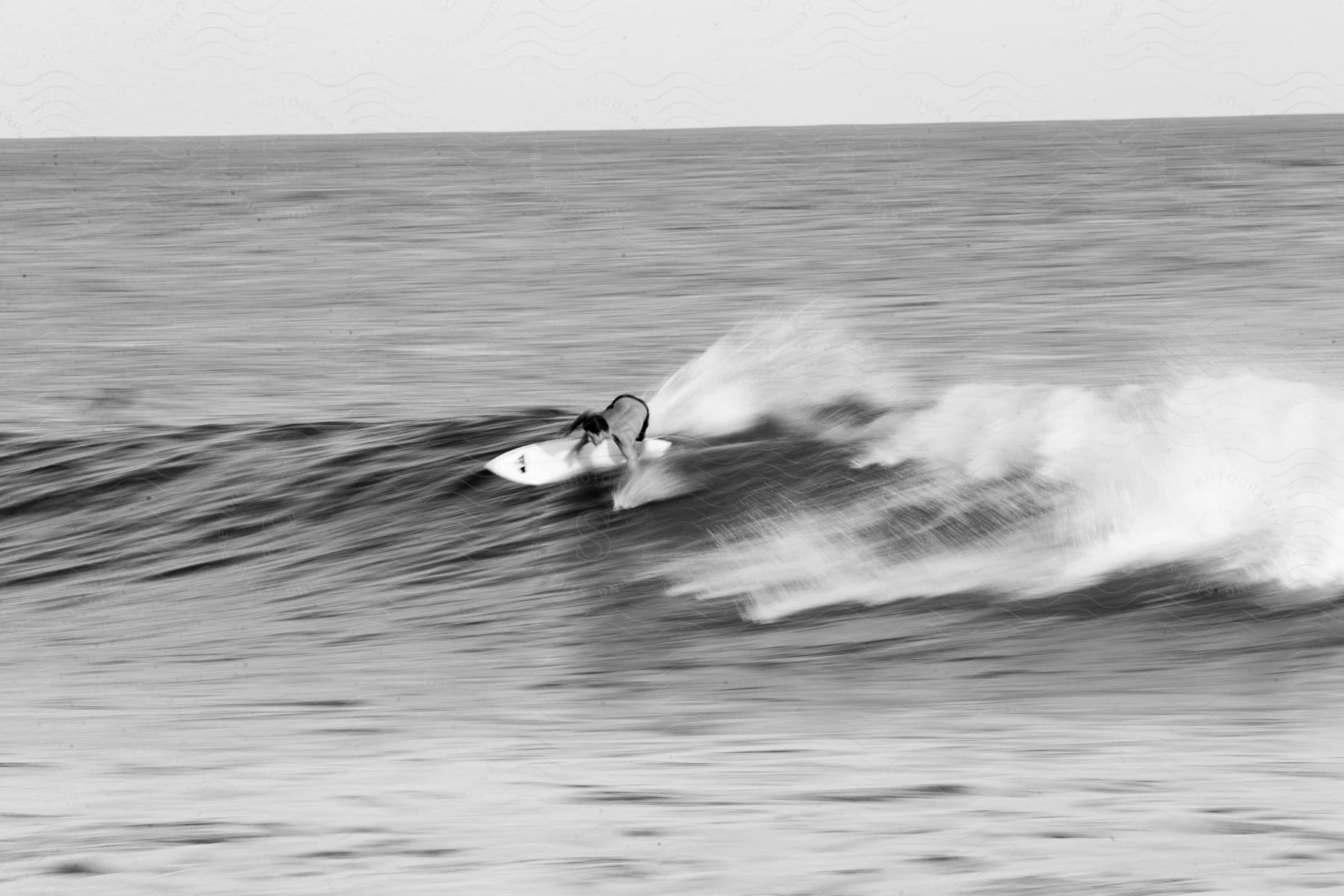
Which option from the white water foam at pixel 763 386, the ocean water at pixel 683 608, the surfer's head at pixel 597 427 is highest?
the white water foam at pixel 763 386

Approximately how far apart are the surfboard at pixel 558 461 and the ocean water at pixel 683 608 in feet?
0.73

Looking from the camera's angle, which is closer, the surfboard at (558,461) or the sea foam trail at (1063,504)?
the sea foam trail at (1063,504)

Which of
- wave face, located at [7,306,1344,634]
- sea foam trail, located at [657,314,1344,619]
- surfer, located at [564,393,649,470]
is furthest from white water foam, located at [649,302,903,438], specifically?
surfer, located at [564,393,649,470]

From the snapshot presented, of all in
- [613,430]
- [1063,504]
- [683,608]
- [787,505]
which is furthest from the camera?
[613,430]

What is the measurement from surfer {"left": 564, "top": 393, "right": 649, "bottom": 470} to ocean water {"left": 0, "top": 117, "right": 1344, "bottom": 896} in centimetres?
35

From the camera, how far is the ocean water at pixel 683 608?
4.50 metres

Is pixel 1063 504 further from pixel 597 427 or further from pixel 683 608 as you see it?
pixel 597 427

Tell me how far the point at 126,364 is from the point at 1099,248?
21340 mm

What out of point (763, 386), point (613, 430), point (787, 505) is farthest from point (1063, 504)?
point (763, 386)

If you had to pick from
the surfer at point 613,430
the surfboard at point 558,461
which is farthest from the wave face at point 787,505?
the surfer at point 613,430

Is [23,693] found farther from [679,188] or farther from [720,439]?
[679,188]

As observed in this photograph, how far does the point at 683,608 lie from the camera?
8.43 meters

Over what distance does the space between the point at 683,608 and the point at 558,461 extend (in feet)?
11.2

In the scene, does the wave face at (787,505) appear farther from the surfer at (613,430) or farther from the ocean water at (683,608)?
the surfer at (613,430)
